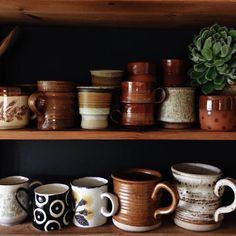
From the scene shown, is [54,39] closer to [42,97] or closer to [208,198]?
[42,97]

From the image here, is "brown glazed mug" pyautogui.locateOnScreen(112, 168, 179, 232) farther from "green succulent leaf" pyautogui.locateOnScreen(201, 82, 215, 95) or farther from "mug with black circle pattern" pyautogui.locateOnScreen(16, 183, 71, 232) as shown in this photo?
"green succulent leaf" pyautogui.locateOnScreen(201, 82, 215, 95)

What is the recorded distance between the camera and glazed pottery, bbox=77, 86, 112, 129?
2.41 ft

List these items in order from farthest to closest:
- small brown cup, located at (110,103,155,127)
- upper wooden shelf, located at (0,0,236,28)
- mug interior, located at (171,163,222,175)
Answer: mug interior, located at (171,163,222,175)
small brown cup, located at (110,103,155,127)
upper wooden shelf, located at (0,0,236,28)

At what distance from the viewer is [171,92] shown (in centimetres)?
76

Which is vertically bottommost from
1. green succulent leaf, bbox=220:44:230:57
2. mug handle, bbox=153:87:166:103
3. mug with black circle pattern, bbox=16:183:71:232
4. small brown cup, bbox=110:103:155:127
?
mug with black circle pattern, bbox=16:183:71:232

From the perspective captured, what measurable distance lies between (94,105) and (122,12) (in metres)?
0.21

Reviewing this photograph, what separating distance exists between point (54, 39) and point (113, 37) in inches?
6.2

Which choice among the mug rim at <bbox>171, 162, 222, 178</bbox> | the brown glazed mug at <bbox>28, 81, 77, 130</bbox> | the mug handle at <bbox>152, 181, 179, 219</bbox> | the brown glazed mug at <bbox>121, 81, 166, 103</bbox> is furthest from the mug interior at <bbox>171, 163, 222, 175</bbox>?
the brown glazed mug at <bbox>28, 81, 77, 130</bbox>

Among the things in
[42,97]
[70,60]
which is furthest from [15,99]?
[70,60]

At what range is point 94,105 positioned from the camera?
2.43ft

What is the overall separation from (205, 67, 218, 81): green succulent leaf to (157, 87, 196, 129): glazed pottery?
5cm

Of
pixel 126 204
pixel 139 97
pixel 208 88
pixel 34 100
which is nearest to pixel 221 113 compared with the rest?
pixel 208 88

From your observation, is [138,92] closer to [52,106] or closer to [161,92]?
[161,92]

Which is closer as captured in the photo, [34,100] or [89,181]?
[34,100]
